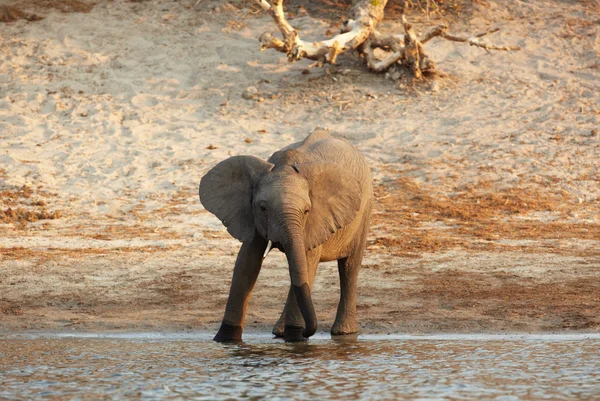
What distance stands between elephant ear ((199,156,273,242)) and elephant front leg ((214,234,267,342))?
100 millimetres

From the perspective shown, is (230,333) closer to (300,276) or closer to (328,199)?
(300,276)

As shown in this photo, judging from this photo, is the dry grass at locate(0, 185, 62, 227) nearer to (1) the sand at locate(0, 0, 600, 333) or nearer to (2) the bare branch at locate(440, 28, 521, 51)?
(1) the sand at locate(0, 0, 600, 333)

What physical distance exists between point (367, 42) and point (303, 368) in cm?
1060

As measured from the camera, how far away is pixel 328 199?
7609 mm

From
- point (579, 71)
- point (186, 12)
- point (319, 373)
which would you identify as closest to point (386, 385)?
point (319, 373)

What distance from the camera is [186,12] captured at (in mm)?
18766

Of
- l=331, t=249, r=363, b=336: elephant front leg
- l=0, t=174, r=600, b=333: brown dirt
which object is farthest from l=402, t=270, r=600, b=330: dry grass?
l=331, t=249, r=363, b=336: elephant front leg

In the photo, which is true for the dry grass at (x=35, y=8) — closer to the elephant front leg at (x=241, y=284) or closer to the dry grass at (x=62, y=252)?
the dry grass at (x=62, y=252)

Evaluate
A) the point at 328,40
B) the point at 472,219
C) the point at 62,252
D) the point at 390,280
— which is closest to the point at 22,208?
the point at 62,252

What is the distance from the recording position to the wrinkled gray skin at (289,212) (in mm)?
7109

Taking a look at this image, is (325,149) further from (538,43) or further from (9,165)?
(538,43)

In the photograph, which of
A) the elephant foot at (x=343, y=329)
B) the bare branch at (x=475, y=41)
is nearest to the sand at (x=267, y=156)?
the elephant foot at (x=343, y=329)

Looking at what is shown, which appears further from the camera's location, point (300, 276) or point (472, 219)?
point (472, 219)

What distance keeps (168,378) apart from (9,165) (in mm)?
7990
